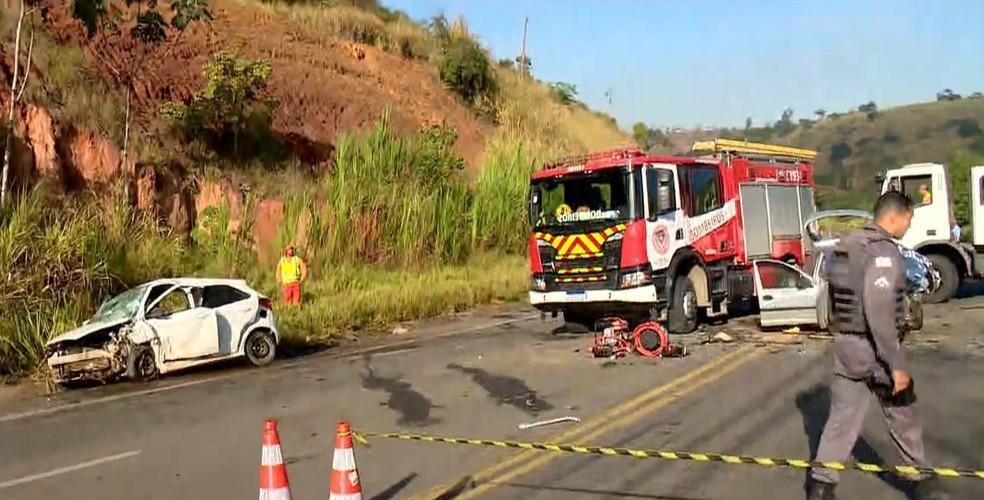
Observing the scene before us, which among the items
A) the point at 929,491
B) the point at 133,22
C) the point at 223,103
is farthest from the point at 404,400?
the point at 133,22

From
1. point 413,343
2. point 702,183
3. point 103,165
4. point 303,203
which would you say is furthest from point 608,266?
point 103,165

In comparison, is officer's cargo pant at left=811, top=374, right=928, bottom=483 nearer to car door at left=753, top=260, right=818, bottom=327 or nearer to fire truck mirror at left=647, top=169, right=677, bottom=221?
fire truck mirror at left=647, top=169, right=677, bottom=221

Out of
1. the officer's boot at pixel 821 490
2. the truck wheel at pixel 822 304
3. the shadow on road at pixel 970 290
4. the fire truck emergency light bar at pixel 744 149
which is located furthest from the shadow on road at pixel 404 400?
the shadow on road at pixel 970 290

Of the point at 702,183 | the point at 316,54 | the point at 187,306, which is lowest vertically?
the point at 187,306

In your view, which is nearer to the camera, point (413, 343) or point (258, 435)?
point (258, 435)

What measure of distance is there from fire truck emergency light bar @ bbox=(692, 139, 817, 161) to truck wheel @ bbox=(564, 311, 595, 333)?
12.2 feet

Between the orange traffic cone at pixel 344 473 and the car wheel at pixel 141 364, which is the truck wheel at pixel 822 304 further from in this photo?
the orange traffic cone at pixel 344 473

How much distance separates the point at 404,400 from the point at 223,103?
18693mm

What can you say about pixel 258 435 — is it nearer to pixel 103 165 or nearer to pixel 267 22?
pixel 103 165

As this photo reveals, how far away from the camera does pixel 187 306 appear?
1450 cm

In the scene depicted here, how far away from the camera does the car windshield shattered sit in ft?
45.3

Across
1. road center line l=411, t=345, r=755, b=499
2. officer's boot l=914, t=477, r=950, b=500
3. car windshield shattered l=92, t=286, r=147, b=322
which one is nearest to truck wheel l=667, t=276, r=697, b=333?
road center line l=411, t=345, r=755, b=499

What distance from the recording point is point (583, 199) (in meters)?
15.6

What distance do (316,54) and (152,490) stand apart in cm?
3226
